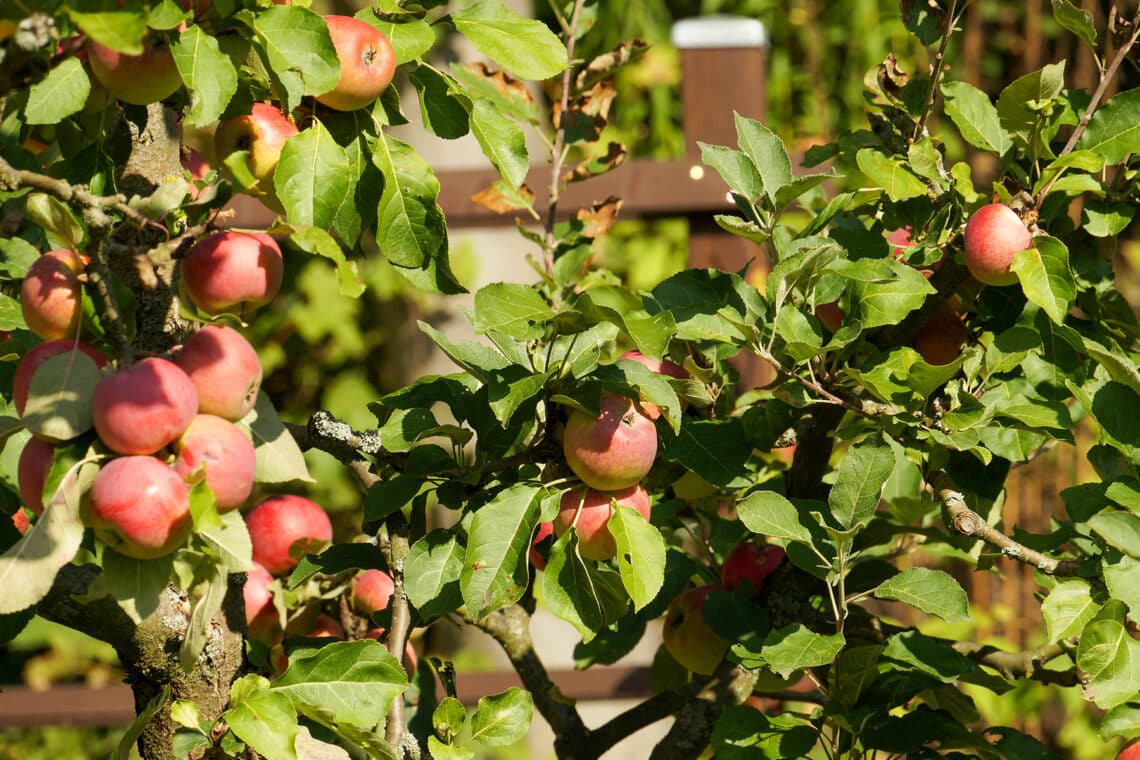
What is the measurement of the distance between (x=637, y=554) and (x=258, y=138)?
403mm

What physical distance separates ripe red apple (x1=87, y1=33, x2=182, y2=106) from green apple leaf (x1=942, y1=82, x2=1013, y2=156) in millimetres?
657

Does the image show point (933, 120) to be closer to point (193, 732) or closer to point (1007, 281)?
point (1007, 281)

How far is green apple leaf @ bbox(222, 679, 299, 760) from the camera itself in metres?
0.87

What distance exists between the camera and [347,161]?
0.89m

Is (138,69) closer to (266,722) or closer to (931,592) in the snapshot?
(266,722)

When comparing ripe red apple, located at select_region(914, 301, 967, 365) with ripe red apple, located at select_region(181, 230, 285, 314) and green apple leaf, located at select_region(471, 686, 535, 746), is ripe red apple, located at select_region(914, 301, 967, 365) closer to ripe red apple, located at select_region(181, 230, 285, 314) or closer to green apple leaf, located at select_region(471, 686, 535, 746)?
green apple leaf, located at select_region(471, 686, 535, 746)

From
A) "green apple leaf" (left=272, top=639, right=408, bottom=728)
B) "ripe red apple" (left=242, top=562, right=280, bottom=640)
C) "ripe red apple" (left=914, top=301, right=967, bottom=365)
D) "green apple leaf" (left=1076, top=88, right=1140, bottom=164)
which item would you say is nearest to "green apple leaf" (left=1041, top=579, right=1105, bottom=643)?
"ripe red apple" (left=914, top=301, right=967, bottom=365)

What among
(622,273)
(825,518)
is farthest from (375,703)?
(622,273)

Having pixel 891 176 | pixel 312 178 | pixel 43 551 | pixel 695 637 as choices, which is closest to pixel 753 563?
pixel 695 637

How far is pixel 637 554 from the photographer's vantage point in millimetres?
869

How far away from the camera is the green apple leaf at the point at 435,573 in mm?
928

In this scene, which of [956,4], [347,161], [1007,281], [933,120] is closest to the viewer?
[347,161]

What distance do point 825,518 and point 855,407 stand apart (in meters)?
0.11

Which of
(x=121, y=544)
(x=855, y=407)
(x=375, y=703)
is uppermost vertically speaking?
(x=121, y=544)
